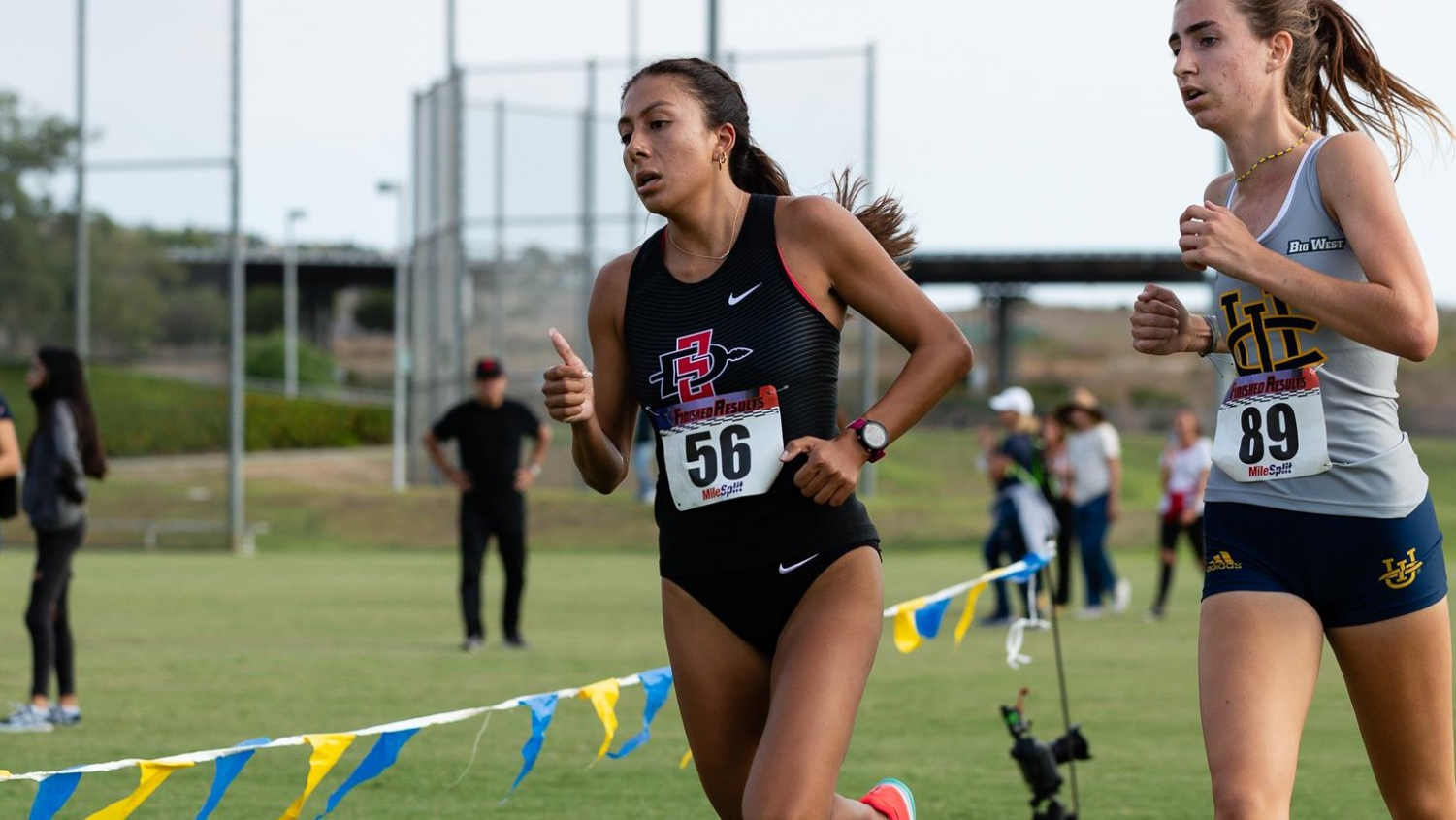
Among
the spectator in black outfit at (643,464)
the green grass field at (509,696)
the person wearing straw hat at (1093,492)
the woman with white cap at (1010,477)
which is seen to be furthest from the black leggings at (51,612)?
the spectator in black outfit at (643,464)

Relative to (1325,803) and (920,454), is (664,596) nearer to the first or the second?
(1325,803)

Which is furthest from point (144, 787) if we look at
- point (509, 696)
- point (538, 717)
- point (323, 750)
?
point (509, 696)

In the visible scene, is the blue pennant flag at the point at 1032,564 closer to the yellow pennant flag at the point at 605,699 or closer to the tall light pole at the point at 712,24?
the yellow pennant flag at the point at 605,699

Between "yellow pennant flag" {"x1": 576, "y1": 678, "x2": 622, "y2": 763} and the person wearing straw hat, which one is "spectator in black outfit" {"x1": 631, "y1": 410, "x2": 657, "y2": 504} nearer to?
the person wearing straw hat

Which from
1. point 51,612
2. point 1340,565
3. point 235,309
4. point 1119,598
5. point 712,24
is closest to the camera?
point 1340,565

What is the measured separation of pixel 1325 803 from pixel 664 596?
409 cm

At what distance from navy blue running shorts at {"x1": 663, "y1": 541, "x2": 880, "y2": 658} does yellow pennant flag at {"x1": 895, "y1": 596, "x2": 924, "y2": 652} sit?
3.13m

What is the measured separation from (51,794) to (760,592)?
1735 mm

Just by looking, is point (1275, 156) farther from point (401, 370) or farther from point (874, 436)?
point (401, 370)

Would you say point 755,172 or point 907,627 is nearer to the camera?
point 755,172

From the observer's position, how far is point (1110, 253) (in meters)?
54.8

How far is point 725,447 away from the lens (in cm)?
451

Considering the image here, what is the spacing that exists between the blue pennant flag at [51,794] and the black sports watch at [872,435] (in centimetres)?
198

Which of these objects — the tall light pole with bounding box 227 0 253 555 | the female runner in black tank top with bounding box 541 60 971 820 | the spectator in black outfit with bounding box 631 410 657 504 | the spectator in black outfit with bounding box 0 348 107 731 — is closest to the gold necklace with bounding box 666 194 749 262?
the female runner in black tank top with bounding box 541 60 971 820
